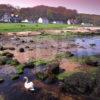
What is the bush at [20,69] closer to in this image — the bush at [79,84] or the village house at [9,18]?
the bush at [79,84]

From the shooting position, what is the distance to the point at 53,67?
27.2 meters

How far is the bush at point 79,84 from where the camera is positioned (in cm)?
2198

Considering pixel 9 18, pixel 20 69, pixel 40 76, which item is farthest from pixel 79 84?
pixel 9 18

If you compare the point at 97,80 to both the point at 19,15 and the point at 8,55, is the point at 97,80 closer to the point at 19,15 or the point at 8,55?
the point at 8,55

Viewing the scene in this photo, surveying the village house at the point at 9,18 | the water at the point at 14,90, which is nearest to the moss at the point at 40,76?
the water at the point at 14,90

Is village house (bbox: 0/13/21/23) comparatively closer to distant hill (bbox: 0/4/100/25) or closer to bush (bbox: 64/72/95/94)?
distant hill (bbox: 0/4/100/25)

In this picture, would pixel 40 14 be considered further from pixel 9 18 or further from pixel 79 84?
pixel 79 84

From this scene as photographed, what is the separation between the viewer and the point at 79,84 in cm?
2245

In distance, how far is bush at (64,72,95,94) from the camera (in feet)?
72.1

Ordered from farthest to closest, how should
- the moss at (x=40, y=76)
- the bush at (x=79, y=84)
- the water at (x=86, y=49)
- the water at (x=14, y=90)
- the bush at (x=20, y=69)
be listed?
the water at (x=86, y=49), the bush at (x=20, y=69), the moss at (x=40, y=76), the bush at (x=79, y=84), the water at (x=14, y=90)

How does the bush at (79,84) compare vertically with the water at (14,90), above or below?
above

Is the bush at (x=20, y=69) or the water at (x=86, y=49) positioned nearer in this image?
the bush at (x=20, y=69)

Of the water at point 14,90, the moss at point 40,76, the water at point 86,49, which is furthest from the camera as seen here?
the water at point 86,49

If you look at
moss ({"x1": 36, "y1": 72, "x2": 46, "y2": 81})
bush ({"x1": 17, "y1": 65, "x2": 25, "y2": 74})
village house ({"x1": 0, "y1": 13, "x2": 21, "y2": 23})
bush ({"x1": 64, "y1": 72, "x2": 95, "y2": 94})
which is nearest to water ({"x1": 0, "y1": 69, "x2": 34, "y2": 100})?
moss ({"x1": 36, "y1": 72, "x2": 46, "y2": 81})
